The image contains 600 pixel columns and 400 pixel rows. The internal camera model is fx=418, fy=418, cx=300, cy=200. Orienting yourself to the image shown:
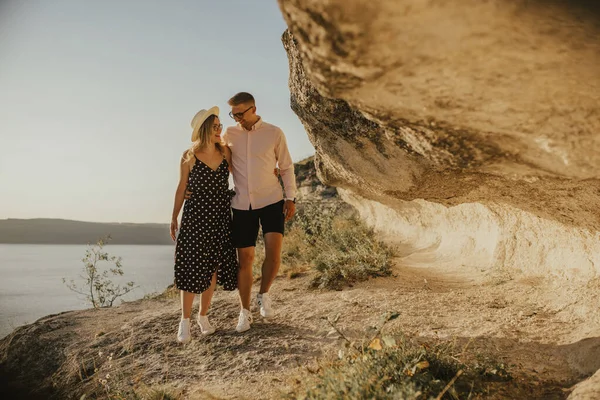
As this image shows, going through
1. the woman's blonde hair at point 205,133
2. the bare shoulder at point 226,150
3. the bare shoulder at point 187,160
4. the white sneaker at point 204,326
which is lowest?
the white sneaker at point 204,326

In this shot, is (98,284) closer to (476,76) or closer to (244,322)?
(244,322)

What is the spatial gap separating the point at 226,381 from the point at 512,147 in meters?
2.24

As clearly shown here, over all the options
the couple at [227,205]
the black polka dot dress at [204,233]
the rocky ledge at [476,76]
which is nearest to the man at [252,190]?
the couple at [227,205]

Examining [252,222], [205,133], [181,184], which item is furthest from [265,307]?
[205,133]

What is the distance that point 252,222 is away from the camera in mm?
3699

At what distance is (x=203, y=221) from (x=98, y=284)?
5.79 m

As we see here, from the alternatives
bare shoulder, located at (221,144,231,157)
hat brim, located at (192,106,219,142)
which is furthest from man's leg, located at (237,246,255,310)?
hat brim, located at (192,106,219,142)

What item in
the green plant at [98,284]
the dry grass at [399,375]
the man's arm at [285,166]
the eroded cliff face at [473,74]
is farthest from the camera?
the green plant at [98,284]

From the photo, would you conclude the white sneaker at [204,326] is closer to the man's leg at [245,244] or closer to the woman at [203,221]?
the woman at [203,221]

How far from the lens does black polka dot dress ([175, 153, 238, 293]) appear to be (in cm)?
355

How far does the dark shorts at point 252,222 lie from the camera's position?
3664 millimetres

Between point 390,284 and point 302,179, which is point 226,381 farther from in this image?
point 302,179

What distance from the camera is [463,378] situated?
6.85 feet

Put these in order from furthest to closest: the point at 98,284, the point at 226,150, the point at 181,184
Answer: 1. the point at 98,284
2. the point at 226,150
3. the point at 181,184
